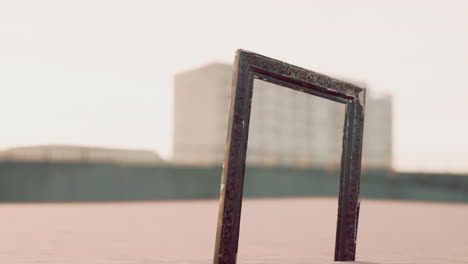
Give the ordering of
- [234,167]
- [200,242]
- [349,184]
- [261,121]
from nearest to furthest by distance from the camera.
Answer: [234,167] → [349,184] → [200,242] → [261,121]

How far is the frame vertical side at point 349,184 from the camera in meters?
5.09

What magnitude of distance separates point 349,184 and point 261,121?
41.7 meters

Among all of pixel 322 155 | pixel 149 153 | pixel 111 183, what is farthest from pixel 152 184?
pixel 322 155

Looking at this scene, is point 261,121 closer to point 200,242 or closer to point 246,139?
point 200,242

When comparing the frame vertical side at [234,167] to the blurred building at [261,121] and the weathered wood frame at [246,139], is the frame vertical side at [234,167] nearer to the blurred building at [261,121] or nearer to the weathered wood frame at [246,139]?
the weathered wood frame at [246,139]

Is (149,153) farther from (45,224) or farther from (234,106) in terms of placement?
(234,106)

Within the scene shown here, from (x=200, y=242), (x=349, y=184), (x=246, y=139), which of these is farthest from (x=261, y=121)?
(x=246, y=139)

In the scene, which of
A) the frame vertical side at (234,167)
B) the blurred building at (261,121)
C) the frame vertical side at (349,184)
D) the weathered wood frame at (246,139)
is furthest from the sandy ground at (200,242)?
the blurred building at (261,121)

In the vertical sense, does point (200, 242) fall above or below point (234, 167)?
below

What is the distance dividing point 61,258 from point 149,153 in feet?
137

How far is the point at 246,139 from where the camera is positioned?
409 cm

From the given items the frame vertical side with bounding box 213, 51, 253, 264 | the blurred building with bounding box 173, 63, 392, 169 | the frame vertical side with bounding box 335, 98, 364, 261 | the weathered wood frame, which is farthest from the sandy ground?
the blurred building with bounding box 173, 63, 392, 169

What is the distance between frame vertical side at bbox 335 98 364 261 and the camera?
5094 mm

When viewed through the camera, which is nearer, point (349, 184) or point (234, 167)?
point (234, 167)
